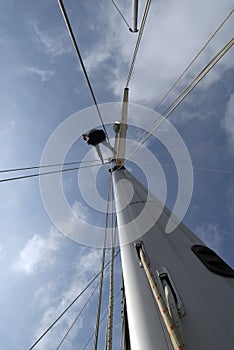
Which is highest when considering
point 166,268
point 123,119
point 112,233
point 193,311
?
point 123,119

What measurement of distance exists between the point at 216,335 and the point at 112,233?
2.92 m

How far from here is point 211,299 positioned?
4.71ft

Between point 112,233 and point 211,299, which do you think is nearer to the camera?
point 211,299

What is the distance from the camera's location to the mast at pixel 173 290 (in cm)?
125

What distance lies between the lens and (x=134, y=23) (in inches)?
128

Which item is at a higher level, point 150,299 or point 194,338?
point 150,299

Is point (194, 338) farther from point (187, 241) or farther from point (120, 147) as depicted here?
point (120, 147)

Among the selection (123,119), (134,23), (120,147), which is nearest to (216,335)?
(134,23)

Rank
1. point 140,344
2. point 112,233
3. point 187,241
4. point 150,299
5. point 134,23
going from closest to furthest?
point 140,344 < point 150,299 < point 187,241 < point 134,23 < point 112,233

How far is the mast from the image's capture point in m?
1.25

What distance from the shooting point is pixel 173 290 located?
58.7 inches

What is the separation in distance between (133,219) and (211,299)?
52.2 inches

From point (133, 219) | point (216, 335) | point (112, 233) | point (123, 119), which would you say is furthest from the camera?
point (123, 119)

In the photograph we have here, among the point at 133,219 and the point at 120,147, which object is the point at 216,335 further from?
the point at 120,147
